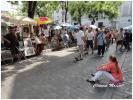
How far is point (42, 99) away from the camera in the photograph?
376 inches

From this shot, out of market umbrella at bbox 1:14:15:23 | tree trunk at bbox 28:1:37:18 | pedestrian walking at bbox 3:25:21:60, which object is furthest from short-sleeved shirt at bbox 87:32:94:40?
tree trunk at bbox 28:1:37:18

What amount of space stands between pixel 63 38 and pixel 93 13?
121 ft

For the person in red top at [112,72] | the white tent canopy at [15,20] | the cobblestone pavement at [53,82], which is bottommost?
the cobblestone pavement at [53,82]

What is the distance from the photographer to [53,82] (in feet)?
39.9

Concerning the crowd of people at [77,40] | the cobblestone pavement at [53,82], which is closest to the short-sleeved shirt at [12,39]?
the crowd of people at [77,40]

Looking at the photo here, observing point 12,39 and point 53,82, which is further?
point 12,39

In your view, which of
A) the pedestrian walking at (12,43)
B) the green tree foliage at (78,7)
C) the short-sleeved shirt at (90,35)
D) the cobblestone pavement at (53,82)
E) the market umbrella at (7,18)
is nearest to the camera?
the cobblestone pavement at (53,82)

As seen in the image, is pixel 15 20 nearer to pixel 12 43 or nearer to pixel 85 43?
pixel 12 43

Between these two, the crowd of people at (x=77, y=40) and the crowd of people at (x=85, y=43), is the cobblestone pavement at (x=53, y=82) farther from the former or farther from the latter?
the crowd of people at (x=77, y=40)

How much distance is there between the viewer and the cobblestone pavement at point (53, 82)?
401 inches

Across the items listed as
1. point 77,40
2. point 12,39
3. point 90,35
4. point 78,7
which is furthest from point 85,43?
point 78,7

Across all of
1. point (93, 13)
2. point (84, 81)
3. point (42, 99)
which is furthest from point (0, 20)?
point (93, 13)

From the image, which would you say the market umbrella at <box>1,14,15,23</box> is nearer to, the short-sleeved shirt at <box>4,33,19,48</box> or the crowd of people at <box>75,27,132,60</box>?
the short-sleeved shirt at <box>4,33,19,48</box>

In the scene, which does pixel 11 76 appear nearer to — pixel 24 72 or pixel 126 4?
pixel 24 72
